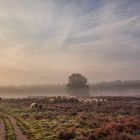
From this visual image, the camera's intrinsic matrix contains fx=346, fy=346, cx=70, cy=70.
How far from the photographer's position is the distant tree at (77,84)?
177 m

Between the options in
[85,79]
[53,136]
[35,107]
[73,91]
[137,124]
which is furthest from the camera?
[85,79]

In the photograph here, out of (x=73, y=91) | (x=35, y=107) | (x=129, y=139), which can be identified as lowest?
(x=129, y=139)

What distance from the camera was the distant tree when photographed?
17745 cm

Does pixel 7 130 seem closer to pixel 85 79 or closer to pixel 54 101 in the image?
pixel 54 101

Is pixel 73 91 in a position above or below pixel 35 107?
above

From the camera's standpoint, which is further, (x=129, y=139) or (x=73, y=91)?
(x=73, y=91)

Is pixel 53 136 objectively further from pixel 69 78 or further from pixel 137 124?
pixel 69 78

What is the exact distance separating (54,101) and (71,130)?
5468 cm

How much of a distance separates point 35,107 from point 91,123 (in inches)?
1112

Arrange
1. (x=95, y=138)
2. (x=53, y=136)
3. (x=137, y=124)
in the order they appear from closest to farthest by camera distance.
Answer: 1. (x=95, y=138)
2. (x=53, y=136)
3. (x=137, y=124)

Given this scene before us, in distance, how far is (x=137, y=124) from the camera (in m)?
31.9

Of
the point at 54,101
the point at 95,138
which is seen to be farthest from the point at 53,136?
the point at 54,101

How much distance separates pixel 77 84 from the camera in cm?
17862

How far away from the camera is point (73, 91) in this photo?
177000 mm
